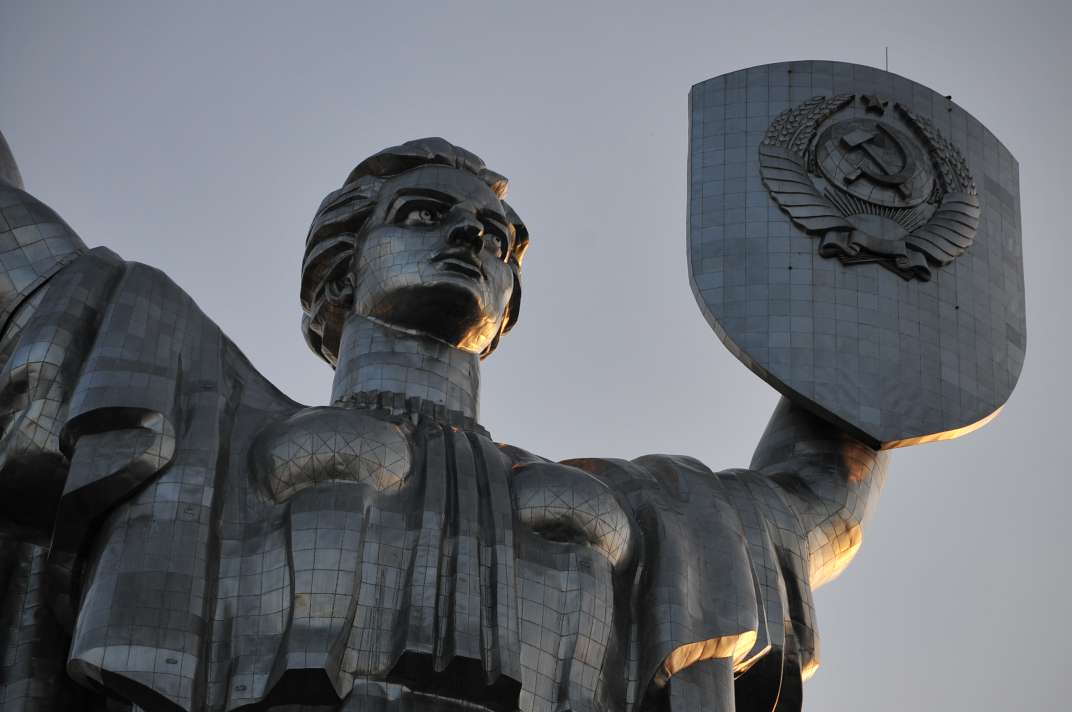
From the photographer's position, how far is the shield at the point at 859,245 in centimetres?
1938

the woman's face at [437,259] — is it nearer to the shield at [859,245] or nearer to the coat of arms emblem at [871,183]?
the shield at [859,245]

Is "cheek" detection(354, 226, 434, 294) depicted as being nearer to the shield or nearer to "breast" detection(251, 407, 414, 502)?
"breast" detection(251, 407, 414, 502)

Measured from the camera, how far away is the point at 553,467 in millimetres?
18000

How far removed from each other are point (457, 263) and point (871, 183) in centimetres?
377

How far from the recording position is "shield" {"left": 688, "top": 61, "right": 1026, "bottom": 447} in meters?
19.4

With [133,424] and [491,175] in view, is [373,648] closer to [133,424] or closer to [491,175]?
[133,424]

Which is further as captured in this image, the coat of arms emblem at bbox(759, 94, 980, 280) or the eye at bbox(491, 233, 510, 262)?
the coat of arms emblem at bbox(759, 94, 980, 280)

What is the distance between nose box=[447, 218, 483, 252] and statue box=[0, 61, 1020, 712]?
0.02m

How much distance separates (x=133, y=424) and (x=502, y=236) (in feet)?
12.4

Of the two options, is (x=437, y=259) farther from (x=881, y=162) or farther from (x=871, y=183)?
(x=881, y=162)

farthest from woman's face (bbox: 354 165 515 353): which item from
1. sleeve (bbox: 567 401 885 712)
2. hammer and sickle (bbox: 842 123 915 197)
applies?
hammer and sickle (bbox: 842 123 915 197)

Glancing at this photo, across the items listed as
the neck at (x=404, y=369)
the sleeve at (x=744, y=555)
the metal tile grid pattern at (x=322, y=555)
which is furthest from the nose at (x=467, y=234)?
the sleeve at (x=744, y=555)

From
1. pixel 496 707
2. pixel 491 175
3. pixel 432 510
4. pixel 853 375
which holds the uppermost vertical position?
pixel 491 175

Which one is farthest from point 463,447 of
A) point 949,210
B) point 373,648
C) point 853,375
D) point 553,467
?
point 949,210
